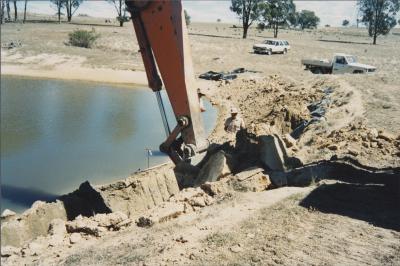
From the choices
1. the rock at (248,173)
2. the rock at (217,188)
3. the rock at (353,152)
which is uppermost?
the rock at (353,152)

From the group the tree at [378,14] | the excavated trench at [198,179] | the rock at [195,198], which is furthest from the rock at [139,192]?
the tree at [378,14]

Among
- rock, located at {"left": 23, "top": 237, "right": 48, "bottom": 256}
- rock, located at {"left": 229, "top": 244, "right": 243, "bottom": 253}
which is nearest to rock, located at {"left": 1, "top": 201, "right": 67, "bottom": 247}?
rock, located at {"left": 23, "top": 237, "right": 48, "bottom": 256}

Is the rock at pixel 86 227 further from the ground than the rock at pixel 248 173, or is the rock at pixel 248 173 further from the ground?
the rock at pixel 248 173

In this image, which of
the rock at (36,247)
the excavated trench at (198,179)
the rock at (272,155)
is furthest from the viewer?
the rock at (272,155)

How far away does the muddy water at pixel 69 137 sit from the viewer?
1183 cm

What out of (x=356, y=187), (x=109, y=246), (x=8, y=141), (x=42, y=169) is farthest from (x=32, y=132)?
(x=356, y=187)

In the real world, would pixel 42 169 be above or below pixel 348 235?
below

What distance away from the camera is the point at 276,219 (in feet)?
23.0

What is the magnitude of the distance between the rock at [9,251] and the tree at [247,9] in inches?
1920

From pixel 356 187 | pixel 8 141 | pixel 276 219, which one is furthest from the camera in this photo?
pixel 8 141

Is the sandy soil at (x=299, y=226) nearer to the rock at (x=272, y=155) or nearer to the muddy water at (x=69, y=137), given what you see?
the rock at (x=272, y=155)

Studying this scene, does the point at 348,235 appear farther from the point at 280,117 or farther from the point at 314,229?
the point at 280,117

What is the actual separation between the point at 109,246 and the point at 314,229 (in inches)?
115

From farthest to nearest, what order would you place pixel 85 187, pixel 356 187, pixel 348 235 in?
1. pixel 85 187
2. pixel 356 187
3. pixel 348 235
